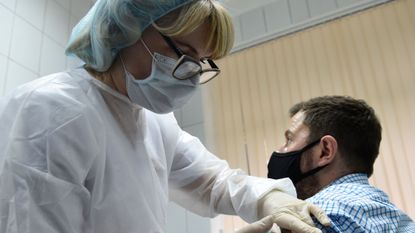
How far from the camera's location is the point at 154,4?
960 millimetres

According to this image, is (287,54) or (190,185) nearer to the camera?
(190,185)

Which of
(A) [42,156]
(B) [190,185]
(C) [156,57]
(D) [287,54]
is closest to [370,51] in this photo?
(D) [287,54]

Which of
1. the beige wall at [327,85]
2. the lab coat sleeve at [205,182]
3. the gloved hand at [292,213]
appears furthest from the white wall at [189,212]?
the gloved hand at [292,213]

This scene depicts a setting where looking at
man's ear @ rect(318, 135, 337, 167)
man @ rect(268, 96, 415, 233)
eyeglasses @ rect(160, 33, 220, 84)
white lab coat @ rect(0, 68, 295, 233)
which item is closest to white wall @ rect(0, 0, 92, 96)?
white lab coat @ rect(0, 68, 295, 233)

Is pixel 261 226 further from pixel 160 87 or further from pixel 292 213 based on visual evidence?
pixel 160 87

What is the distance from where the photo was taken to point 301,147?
4.73ft

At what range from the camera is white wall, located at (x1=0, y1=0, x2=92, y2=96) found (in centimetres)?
178

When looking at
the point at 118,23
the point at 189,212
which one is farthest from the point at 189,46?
the point at 189,212

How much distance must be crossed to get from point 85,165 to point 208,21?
0.48 metres

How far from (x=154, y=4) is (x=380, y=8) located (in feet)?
6.22

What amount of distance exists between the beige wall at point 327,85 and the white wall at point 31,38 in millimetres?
1006

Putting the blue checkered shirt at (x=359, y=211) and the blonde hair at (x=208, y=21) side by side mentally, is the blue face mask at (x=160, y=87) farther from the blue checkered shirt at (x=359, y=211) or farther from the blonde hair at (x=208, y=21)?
the blue checkered shirt at (x=359, y=211)

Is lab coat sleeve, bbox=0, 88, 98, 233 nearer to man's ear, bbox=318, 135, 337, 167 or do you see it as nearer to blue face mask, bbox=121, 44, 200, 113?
blue face mask, bbox=121, 44, 200, 113

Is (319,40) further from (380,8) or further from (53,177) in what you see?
(53,177)
